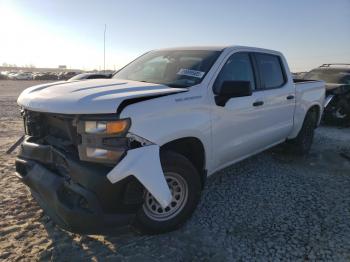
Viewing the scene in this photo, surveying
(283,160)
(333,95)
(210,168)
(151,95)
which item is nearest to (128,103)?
(151,95)

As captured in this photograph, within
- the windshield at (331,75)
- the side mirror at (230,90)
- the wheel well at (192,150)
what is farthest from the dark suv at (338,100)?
the wheel well at (192,150)

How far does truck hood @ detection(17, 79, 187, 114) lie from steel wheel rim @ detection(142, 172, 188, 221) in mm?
800

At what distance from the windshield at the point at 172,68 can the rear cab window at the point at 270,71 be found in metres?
0.97

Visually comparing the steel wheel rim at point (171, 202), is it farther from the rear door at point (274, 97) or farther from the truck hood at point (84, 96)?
the rear door at point (274, 97)

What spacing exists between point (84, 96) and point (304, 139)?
456 cm

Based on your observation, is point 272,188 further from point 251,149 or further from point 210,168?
point 210,168

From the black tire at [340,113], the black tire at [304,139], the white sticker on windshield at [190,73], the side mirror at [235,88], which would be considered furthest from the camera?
the black tire at [340,113]

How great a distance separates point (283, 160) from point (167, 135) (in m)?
3.66

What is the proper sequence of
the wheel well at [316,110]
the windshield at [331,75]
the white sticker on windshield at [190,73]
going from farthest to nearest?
the windshield at [331,75] → the wheel well at [316,110] → the white sticker on windshield at [190,73]

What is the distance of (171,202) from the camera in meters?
3.44

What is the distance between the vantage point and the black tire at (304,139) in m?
6.28

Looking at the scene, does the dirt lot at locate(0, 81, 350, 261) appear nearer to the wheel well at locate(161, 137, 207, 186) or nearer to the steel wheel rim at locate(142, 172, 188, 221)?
the steel wheel rim at locate(142, 172, 188, 221)

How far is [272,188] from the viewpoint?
15.8 feet

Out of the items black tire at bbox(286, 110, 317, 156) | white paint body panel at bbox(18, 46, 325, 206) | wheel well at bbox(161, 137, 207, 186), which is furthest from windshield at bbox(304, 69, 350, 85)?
wheel well at bbox(161, 137, 207, 186)
